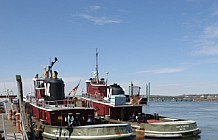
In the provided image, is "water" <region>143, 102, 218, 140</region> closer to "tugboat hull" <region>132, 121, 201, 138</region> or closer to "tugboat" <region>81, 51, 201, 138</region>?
"tugboat hull" <region>132, 121, 201, 138</region>

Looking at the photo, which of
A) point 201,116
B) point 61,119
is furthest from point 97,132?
point 201,116

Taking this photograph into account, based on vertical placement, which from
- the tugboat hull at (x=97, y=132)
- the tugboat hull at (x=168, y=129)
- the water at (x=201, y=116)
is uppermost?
the tugboat hull at (x=97, y=132)

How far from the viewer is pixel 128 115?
37.2m

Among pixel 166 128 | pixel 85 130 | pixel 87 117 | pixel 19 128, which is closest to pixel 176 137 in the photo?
pixel 166 128

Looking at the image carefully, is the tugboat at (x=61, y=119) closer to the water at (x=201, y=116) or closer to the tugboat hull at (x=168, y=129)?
the tugboat hull at (x=168, y=129)

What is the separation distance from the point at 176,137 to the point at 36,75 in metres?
15.3

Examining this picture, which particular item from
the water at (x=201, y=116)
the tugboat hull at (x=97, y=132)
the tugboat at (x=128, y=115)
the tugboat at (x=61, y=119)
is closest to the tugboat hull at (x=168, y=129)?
the tugboat at (x=128, y=115)

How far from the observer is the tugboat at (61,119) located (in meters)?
24.2

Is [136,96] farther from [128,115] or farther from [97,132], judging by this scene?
[97,132]

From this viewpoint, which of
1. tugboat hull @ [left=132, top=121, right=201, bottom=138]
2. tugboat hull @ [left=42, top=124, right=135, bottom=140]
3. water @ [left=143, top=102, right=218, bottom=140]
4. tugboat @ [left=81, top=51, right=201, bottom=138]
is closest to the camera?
tugboat hull @ [left=42, top=124, right=135, bottom=140]

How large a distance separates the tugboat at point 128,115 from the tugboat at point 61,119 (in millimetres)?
2606

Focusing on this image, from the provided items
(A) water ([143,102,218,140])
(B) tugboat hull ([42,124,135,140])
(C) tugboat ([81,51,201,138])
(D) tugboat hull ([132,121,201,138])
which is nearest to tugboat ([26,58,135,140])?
(B) tugboat hull ([42,124,135,140])

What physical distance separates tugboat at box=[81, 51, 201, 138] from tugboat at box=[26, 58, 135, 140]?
2606mm

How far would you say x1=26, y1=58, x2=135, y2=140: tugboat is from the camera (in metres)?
24.2
